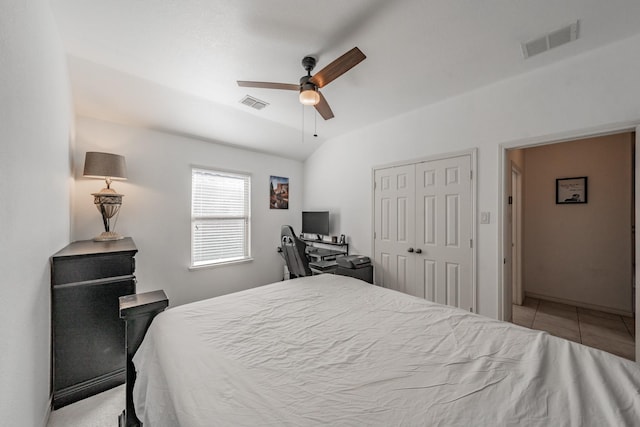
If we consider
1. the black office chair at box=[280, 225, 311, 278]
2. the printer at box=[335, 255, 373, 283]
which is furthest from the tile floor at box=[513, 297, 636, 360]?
the black office chair at box=[280, 225, 311, 278]

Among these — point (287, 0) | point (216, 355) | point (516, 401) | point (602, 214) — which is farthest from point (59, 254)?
point (602, 214)

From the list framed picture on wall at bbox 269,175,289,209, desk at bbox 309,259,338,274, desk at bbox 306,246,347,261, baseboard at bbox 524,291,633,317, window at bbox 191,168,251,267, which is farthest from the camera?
framed picture on wall at bbox 269,175,289,209

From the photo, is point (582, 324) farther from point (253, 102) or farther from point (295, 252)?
point (253, 102)

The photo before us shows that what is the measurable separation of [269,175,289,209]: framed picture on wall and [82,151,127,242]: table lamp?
2199 mm

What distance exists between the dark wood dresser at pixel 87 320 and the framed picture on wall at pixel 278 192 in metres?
2.54

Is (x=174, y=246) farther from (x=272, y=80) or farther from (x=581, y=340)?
(x=581, y=340)

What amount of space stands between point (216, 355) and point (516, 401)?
3.72 feet

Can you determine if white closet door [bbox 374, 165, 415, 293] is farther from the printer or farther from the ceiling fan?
the ceiling fan

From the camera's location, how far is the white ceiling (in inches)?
64.9

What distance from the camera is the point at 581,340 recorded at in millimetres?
2576

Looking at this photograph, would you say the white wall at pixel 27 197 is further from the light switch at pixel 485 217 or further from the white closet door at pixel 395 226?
the light switch at pixel 485 217

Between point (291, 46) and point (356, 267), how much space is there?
8.81 feet

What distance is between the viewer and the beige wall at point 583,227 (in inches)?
126

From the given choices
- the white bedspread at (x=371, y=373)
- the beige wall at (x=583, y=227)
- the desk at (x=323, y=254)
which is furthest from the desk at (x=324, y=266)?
the beige wall at (x=583, y=227)
